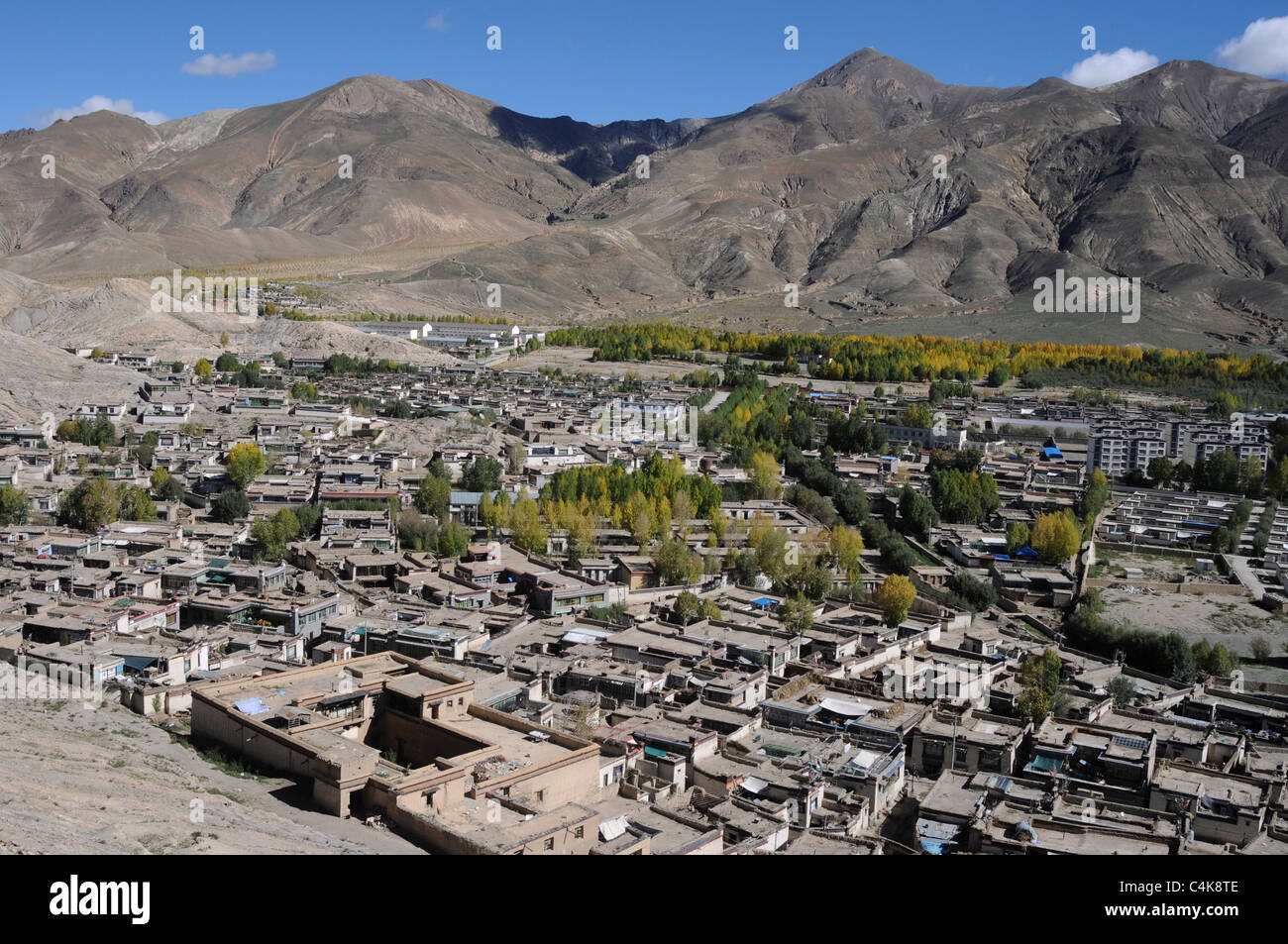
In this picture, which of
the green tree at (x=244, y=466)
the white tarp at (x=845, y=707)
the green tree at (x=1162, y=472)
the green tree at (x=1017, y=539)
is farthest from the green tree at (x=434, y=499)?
the green tree at (x=1162, y=472)

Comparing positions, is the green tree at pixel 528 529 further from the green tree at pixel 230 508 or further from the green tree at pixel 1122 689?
the green tree at pixel 1122 689

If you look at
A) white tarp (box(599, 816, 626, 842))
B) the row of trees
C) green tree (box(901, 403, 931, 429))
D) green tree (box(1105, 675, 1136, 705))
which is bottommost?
green tree (box(1105, 675, 1136, 705))

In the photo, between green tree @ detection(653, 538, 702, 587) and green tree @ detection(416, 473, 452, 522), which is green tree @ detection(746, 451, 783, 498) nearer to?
green tree @ detection(416, 473, 452, 522)

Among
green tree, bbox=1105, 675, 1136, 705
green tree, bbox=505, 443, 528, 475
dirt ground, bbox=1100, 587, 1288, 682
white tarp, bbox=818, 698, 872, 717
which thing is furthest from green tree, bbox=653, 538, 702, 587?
green tree, bbox=505, 443, 528, 475

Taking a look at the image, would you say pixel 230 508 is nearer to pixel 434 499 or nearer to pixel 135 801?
pixel 434 499

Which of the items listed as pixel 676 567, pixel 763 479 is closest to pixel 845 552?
pixel 676 567

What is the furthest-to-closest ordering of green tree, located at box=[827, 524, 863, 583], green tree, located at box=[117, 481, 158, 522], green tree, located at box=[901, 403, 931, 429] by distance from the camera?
green tree, located at box=[901, 403, 931, 429] → green tree, located at box=[117, 481, 158, 522] → green tree, located at box=[827, 524, 863, 583]
